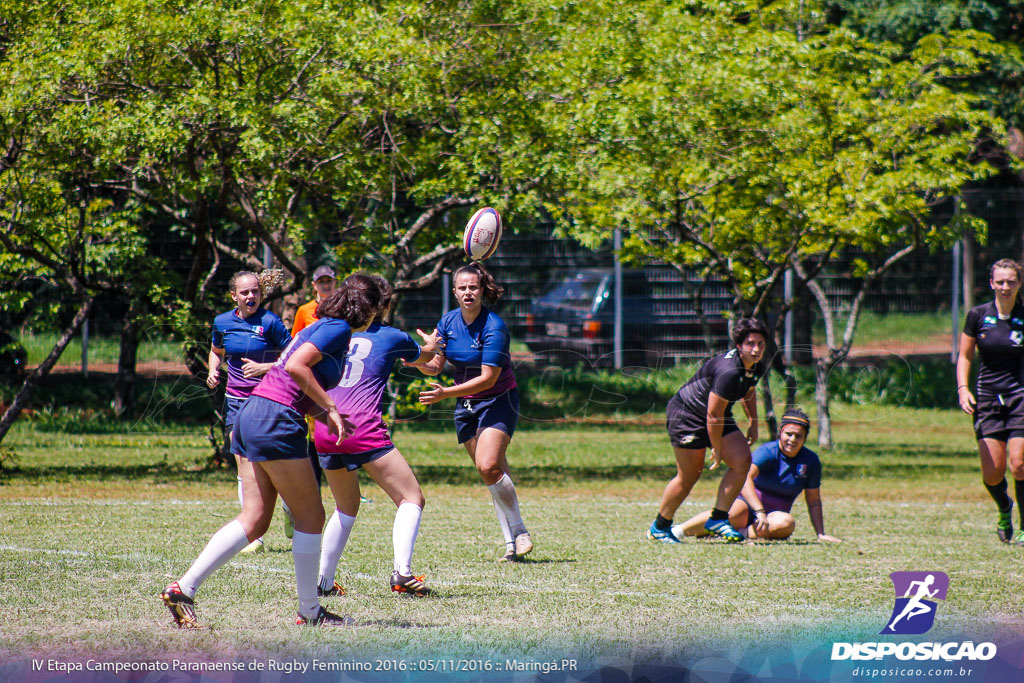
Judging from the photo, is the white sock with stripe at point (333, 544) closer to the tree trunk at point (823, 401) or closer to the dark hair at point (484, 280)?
the dark hair at point (484, 280)

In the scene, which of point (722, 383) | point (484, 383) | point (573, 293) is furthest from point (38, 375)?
point (573, 293)

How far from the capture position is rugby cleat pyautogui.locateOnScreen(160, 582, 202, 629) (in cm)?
512

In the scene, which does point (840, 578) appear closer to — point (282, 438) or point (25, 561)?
point (282, 438)

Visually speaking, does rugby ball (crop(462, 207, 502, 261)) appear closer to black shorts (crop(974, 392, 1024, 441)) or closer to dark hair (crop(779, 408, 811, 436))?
dark hair (crop(779, 408, 811, 436))

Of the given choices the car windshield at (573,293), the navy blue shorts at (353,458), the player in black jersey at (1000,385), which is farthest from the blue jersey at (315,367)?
the car windshield at (573,293)

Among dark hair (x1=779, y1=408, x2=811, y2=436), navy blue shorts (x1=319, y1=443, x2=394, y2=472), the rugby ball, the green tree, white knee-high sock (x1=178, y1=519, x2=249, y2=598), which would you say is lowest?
white knee-high sock (x1=178, y1=519, x2=249, y2=598)

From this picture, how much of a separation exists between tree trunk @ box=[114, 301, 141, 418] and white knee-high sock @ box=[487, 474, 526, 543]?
1176 centimetres

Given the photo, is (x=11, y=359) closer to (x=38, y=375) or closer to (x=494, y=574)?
(x=38, y=375)

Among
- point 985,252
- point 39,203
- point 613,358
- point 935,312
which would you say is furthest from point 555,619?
point 985,252

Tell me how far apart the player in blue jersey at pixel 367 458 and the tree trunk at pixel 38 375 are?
751 centimetres

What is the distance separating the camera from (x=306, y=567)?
529cm

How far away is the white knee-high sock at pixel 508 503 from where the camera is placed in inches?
293

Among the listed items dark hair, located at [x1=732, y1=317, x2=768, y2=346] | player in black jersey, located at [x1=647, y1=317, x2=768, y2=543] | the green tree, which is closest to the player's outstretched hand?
player in black jersey, located at [x1=647, y1=317, x2=768, y2=543]

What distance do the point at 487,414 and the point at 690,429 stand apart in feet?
6.02
